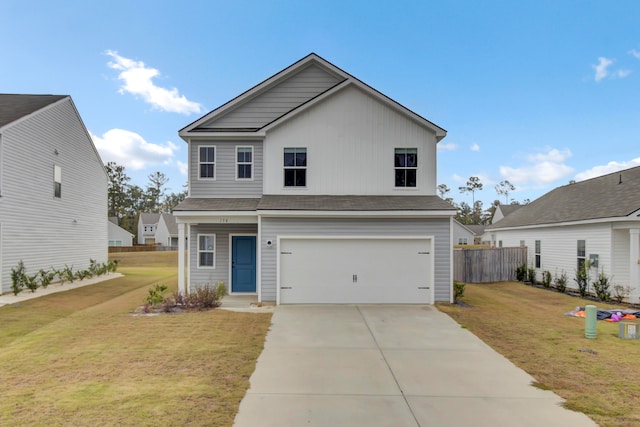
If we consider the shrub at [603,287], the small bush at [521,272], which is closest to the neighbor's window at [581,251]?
the shrub at [603,287]

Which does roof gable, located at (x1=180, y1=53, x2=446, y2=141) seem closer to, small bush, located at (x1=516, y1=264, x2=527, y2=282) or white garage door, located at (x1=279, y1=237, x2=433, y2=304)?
Result: white garage door, located at (x1=279, y1=237, x2=433, y2=304)

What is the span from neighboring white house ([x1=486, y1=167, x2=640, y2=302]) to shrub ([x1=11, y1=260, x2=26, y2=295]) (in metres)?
22.2

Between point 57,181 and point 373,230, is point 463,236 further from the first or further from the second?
point 57,181

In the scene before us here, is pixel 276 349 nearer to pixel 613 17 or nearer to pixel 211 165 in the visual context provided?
pixel 211 165

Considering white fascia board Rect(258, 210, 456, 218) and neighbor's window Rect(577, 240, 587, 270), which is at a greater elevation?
white fascia board Rect(258, 210, 456, 218)

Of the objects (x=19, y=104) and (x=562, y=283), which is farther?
(x=19, y=104)

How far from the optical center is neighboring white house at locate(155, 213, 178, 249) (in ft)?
171

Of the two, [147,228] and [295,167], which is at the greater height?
[295,167]

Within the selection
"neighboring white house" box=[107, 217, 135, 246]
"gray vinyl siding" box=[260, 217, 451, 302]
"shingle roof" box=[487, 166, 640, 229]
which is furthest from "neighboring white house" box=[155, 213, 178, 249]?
"shingle roof" box=[487, 166, 640, 229]

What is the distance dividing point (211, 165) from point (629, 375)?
40.6 feet

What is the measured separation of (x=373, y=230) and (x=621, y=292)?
9666mm

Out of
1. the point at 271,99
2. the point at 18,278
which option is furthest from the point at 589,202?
the point at 18,278

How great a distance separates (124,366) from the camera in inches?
221

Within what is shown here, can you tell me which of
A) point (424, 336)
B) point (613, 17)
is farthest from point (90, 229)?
point (613, 17)
